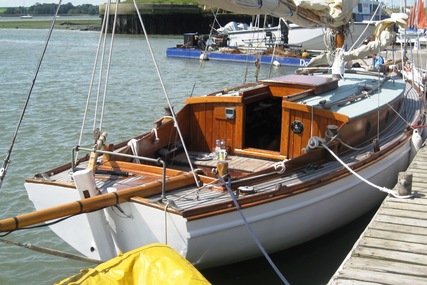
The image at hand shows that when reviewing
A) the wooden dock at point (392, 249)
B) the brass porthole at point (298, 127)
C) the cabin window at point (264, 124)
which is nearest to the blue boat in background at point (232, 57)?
the cabin window at point (264, 124)

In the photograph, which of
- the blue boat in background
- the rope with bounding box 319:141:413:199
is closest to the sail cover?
the rope with bounding box 319:141:413:199

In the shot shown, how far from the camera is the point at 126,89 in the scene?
24172 mm

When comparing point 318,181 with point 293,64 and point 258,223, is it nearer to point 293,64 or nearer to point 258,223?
point 258,223

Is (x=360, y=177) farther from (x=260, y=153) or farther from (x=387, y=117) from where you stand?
(x=387, y=117)

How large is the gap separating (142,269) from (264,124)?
481 centimetres

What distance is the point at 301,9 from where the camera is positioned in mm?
9352

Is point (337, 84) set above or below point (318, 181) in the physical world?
above

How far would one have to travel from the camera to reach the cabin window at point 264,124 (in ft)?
32.0

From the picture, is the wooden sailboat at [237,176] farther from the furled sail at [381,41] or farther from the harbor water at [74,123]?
the furled sail at [381,41]

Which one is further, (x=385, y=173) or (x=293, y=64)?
(x=293, y=64)

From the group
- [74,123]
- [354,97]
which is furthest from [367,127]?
[74,123]

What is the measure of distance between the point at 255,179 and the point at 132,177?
1510mm

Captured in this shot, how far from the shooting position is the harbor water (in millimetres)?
8156

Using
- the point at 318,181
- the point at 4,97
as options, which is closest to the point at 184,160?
the point at 318,181
